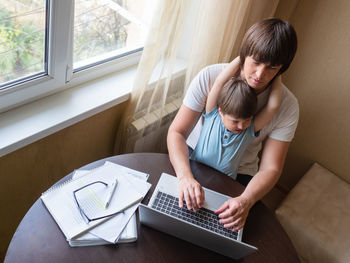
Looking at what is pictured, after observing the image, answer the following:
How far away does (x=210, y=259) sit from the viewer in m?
0.98

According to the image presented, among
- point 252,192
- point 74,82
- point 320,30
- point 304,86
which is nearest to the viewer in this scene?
point 252,192

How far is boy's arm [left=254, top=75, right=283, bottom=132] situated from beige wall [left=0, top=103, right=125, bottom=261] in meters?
0.67

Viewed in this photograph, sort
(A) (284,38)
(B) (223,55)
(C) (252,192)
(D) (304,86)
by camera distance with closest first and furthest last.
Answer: (A) (284,38)
(C) (252,192)
(B) (223,55)
(D) (304,86)

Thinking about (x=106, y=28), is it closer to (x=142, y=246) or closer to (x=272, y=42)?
(x=272, y=42)

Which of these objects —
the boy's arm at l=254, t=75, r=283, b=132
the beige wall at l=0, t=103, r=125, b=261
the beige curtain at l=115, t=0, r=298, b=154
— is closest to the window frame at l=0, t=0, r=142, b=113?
the beige wall at l=0, t=103, r=125, b=261

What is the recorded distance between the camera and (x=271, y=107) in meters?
1.22

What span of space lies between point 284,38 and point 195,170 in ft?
1.88

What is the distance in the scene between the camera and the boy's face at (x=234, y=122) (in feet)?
3.73

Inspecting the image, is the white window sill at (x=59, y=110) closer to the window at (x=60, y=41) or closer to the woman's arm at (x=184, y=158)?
the window at (x=60, y=41)

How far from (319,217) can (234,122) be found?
0.98m

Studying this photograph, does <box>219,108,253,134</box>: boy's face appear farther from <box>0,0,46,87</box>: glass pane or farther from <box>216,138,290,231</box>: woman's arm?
<box>0,0,46,87</box>: glass pane

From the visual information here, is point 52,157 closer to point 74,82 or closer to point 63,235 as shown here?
point 74,82

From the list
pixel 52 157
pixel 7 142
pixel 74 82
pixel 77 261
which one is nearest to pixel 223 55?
pixel 74 82

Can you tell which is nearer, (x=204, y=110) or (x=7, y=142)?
(x=7, y=142)
